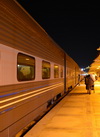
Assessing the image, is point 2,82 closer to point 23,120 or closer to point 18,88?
point 18,88

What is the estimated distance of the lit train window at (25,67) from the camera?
478 centimetres

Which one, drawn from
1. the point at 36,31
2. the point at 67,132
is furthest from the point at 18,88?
the point at 36,31

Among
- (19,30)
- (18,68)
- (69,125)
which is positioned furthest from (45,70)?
(19,30)

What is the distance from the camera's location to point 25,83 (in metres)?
5.16

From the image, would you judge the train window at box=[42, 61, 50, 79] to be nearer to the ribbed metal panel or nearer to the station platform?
the ribbed metal panel

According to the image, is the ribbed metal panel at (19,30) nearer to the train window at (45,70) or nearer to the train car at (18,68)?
the train car at (18,68)

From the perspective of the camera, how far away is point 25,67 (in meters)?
5.22

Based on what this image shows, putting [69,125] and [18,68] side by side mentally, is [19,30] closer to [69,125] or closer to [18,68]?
[18,68]

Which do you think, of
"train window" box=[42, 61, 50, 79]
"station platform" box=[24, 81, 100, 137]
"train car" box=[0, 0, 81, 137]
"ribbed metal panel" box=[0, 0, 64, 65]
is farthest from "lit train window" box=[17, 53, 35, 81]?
"station platform" box=[24, 81, 100, 137]

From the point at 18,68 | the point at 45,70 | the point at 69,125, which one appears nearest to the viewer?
the point at 18,68

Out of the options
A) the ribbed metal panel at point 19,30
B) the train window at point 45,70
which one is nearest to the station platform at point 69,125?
the train window at point 45,70

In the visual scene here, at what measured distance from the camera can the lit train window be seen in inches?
188

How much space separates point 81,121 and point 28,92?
6.26ft

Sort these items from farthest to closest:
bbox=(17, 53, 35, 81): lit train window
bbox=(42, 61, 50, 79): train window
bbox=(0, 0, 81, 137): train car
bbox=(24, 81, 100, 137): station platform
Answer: bbox=(42, 61, 50, 79): train window → bbox=(24, 81, 100, 137): station platform → bbox=(17, 53, 35, 81): lit train window → bbox=(0, 0, 81, 137): train car
